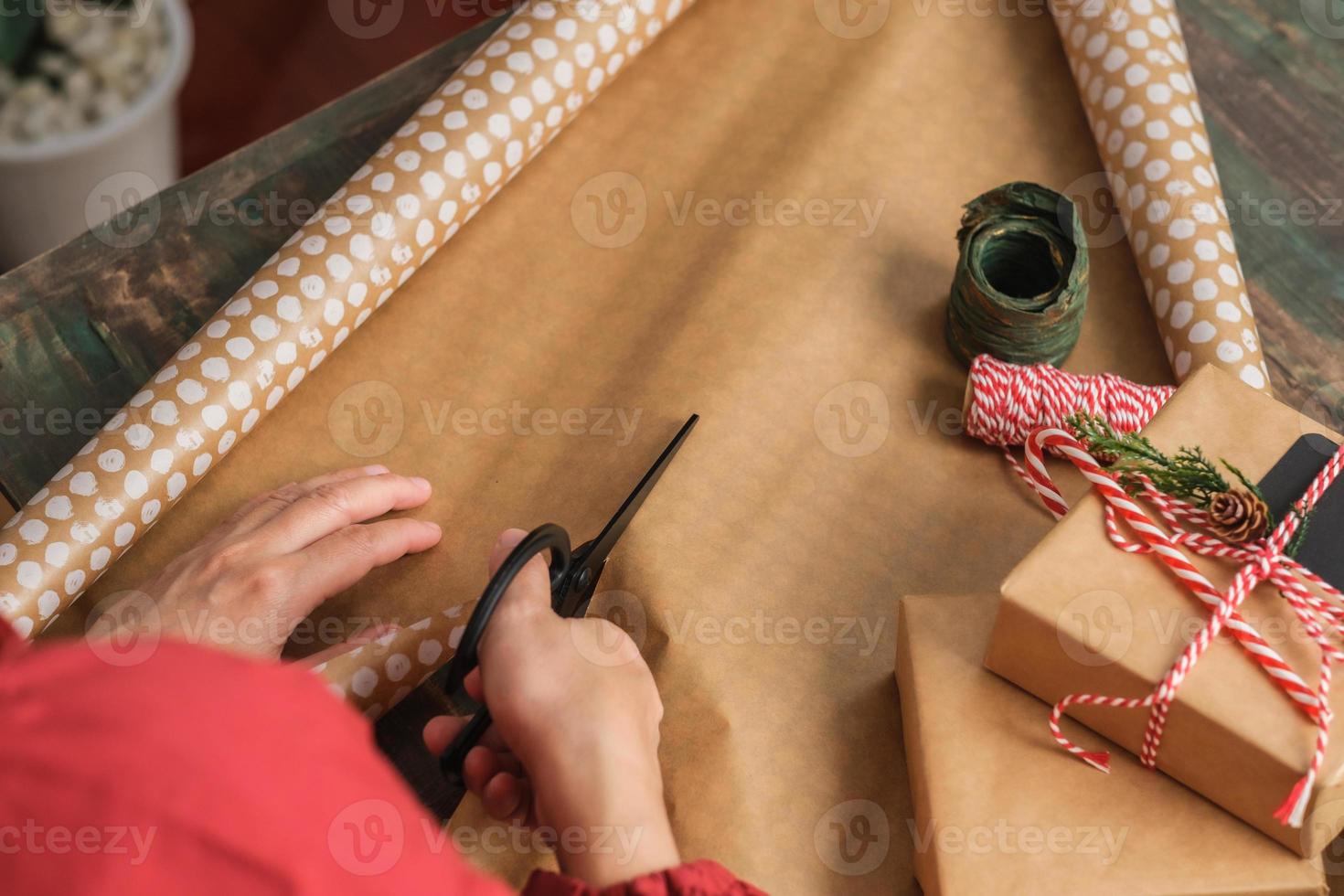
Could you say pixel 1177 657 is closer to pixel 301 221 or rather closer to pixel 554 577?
pixel 554 577

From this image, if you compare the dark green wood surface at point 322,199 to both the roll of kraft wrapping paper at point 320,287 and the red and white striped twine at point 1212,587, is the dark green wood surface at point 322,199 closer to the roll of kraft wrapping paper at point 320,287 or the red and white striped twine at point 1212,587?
the roll of kraft wrapping paper at point 320,287

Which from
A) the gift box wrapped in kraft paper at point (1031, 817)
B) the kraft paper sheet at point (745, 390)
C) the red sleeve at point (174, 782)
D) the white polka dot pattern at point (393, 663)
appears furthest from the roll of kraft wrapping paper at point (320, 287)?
the gift box wrapped in kraft paper at point (1031, 817)

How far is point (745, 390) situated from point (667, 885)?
0.39m

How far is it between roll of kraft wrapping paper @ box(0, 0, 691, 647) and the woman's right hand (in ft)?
0.87

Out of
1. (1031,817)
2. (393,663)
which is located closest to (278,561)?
(393,663)

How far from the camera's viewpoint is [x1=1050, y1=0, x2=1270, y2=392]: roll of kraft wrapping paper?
0.84 metres

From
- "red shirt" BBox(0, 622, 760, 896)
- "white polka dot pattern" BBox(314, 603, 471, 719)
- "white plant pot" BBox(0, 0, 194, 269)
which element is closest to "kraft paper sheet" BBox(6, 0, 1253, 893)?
"white polka dot pattern" BBox(314, 603, 471, 719)

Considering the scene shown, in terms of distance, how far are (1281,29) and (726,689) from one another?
0.82m

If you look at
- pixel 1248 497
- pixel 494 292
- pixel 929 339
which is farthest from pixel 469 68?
pixel 1248 497

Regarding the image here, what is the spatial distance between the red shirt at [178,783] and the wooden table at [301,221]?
33 centimetres

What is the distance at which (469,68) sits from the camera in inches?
37.2

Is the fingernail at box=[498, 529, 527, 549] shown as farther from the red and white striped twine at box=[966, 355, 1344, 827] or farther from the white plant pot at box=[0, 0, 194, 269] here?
the white plant pot at box=[0, 0, 194, 269]

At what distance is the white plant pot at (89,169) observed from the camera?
1.26 meters

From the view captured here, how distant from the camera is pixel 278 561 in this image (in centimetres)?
75
